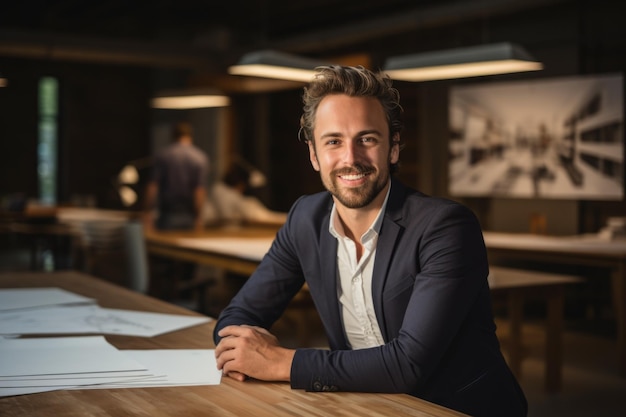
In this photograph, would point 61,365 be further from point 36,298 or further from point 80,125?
point 80,125

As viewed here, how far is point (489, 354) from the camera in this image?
6.70 feet

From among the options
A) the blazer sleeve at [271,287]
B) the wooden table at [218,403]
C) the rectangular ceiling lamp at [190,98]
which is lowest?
the wooden table at [218,403]

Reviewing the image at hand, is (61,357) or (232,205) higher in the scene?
(232,205)

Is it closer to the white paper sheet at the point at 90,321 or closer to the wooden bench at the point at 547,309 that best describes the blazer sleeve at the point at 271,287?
the white paper sheet at the point at 90,321

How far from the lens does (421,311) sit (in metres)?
1.87

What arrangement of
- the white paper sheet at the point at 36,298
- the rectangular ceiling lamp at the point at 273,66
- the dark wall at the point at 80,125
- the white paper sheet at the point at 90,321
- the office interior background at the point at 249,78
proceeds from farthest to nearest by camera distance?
the dark wall at the point at 80,125 → the office interior background at the point at 249,78 → the rectangular ceiling lamp at the point at 273,66 → the white paper sheet at the point at 36,298 → the white paper sheet at the point at 90,321

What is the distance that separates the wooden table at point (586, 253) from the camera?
18.4ft

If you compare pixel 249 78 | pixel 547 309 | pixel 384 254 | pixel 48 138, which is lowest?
pixel 547 309

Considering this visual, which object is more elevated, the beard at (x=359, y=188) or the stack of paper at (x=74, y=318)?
the beard at (x=359, y=188)

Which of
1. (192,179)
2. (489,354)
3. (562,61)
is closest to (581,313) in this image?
(562,61)

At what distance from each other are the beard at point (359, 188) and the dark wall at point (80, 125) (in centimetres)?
1397

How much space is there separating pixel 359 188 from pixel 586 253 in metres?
4.14

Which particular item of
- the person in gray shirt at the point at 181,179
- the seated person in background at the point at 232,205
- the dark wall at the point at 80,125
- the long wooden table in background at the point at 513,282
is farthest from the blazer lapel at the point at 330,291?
the dark wall at the point at 80,125

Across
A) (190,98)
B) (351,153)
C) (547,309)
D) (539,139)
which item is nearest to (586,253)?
(547,309)
